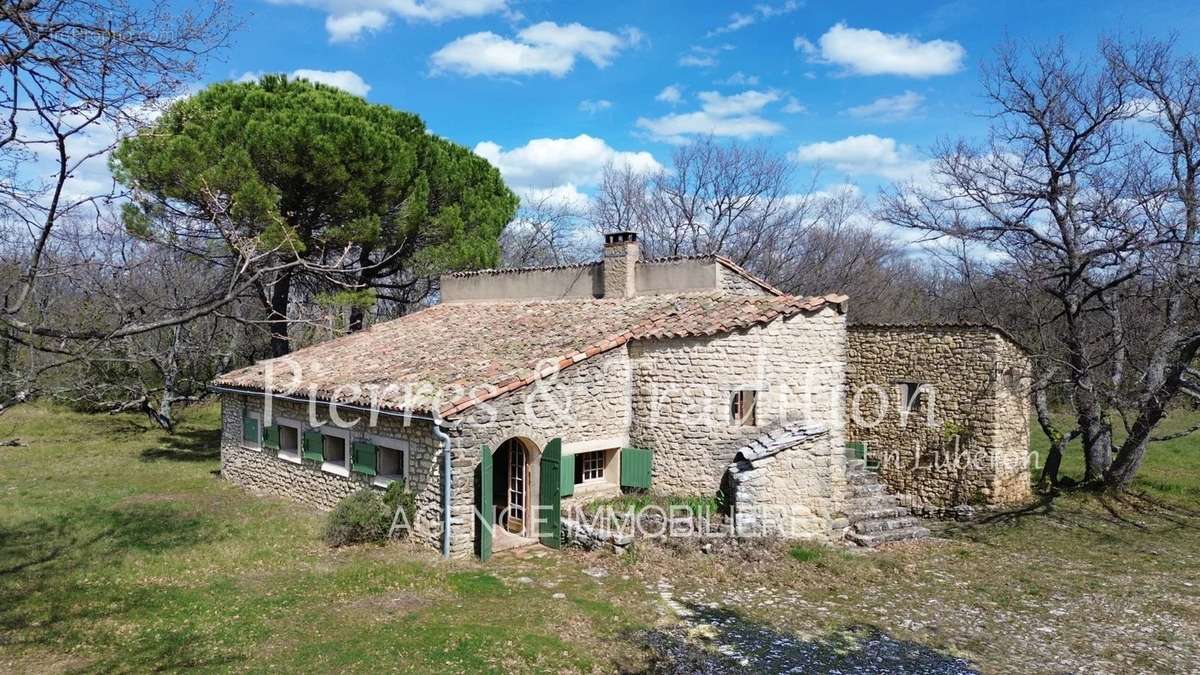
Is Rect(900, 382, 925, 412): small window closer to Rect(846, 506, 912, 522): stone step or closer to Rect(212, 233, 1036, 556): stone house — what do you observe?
Rect(846, 506, 912, 522): stone step

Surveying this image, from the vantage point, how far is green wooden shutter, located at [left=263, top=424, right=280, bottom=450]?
15117 mm

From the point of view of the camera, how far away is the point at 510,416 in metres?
11.5

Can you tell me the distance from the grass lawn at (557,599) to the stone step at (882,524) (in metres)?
0.52

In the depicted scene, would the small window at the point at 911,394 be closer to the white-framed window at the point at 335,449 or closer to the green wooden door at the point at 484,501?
the green wooden door at the point at 484,501

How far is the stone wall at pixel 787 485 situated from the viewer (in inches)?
467

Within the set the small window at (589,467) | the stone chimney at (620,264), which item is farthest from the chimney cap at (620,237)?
the small window at (589,467)

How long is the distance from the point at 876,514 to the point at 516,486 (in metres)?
6.53

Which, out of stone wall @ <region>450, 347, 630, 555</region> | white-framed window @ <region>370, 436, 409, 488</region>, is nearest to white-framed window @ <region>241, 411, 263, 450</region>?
white-framed window @ <region>370, 436, 409, 488</region>

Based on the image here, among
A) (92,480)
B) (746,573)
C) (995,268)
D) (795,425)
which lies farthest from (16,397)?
(995,268)

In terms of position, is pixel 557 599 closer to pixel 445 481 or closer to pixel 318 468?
pixel 445 481

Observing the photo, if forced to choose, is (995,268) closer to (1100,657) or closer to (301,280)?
(1100,657)

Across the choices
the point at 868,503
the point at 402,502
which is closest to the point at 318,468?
the point at 402,502

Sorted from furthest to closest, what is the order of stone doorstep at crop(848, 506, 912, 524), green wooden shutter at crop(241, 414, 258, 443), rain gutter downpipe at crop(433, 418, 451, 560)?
green wooden shutter at crop(241, 414, 258, 443) → stone doorstep at crop(848, 506, 912, 524) → rain gutter downpipe at crop(433, 418, 451, 560)

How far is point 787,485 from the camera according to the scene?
12203 mm
